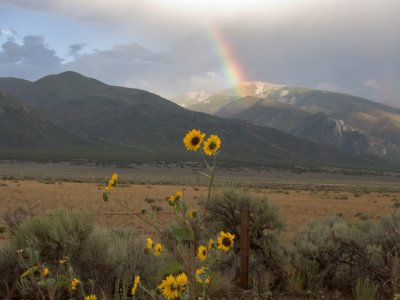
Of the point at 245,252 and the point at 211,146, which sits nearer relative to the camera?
the point at 211,146

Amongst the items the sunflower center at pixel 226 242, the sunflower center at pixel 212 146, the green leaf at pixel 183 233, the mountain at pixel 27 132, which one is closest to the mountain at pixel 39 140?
the mountain at pixel 27 132

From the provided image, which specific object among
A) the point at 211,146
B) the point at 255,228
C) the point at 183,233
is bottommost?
the point at 255,228

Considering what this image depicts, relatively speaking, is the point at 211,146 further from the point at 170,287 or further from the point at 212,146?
the point at 170,287

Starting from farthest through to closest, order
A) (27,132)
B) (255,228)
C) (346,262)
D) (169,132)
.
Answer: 1. (169,132)
2. (27,132)
3. (255,228)
4. (346,262)

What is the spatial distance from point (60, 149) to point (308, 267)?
11077 cm

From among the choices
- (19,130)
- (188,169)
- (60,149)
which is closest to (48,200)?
(188,169)

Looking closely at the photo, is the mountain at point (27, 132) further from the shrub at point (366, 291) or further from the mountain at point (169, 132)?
the shrub at point (366, 291)

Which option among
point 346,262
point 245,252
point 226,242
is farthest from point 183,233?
point 346,262

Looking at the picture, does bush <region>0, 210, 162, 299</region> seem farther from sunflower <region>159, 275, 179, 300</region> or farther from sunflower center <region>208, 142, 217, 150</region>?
sunflower center <region>208, 142, 217, 150</region>

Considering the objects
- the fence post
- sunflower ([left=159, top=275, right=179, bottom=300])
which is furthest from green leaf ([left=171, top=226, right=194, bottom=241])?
the fence post

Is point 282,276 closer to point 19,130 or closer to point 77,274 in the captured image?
point 77,274

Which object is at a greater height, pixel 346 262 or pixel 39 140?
pixel 39 140

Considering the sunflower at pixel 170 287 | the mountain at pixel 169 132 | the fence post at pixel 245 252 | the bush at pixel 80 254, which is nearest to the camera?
the sunflower at pixel 170 287

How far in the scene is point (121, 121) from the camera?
15912 cm
